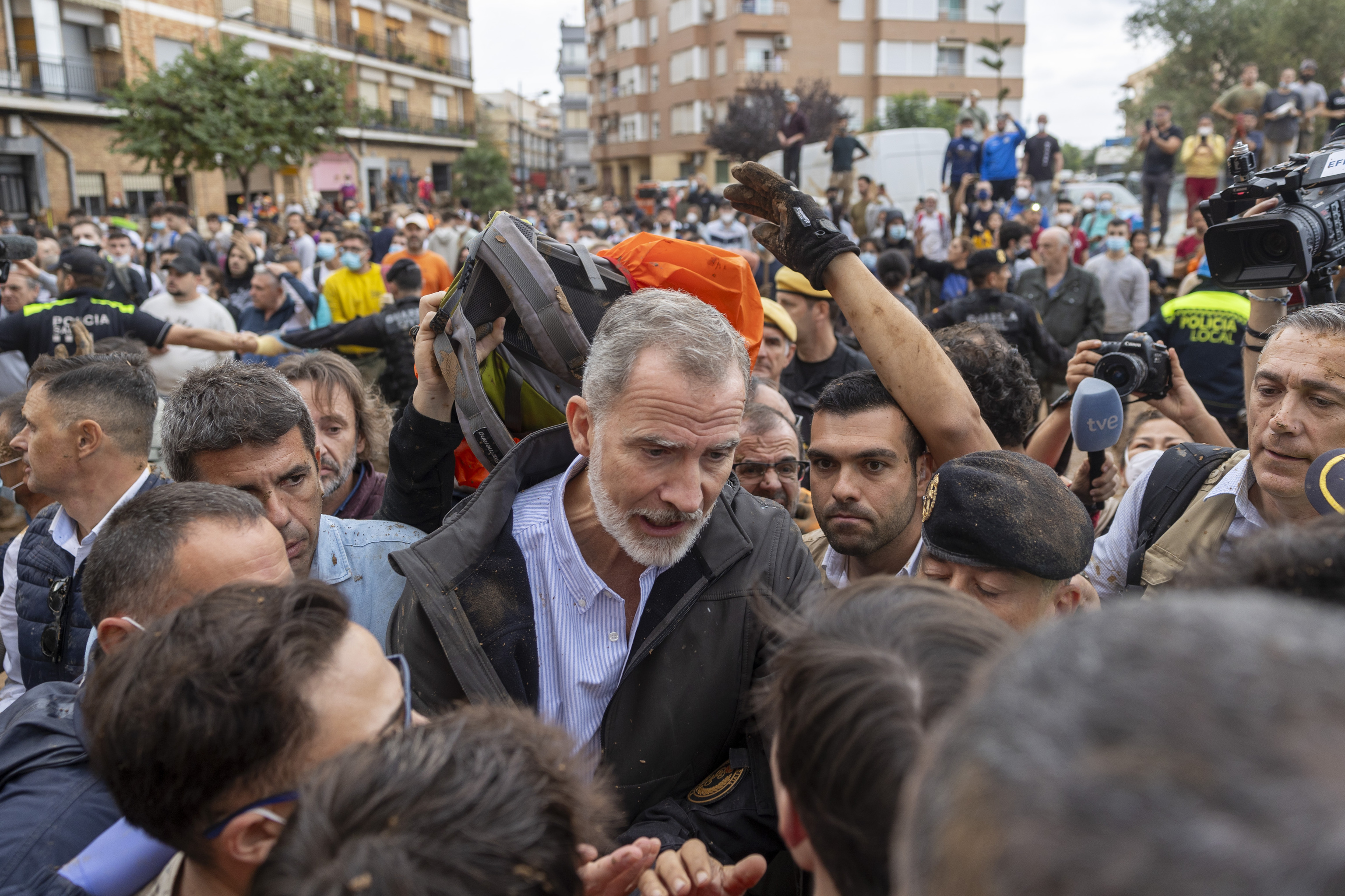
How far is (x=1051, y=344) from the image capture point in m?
6.19

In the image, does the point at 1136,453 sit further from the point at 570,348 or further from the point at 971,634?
the point at 971,634

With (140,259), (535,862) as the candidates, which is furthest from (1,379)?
(140,259)

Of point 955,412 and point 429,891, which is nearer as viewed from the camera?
point 429,891

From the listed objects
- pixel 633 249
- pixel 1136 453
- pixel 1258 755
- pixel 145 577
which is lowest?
pixel 1136 453

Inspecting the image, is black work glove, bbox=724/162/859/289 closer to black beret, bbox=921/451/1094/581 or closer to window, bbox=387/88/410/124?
black beret, bbox=921/451/1094/581

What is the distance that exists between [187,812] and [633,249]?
1.93 m

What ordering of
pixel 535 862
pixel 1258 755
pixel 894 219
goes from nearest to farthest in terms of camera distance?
pixel 1258 755
pixel 535 862
pixel 894 219

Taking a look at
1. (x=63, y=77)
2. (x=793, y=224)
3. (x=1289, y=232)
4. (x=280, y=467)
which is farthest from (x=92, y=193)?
(x=1289, y=232)

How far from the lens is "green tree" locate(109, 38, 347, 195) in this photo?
23.5 metres

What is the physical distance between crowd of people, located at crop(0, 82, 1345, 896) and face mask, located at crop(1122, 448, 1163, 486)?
3 centimetres

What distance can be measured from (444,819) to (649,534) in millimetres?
1031

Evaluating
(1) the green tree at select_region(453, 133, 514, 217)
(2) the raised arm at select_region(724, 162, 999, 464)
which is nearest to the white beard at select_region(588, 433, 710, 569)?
(2) the raised arm at select_region(724, 162, 999, 464)

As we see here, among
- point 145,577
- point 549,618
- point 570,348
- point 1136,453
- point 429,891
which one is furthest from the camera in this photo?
point 1136,453

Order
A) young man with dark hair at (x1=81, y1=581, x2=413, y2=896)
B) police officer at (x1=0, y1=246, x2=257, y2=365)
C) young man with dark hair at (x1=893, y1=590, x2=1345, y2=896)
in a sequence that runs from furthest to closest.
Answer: police officer at (x1=0, y1=246, x2=257, y2=365) < young man with dark hair at (x1=81, y1=581, x2=413, y2=896) < young man with dark hair at (x1=893, y1=590, x2=1345, y2=896)
